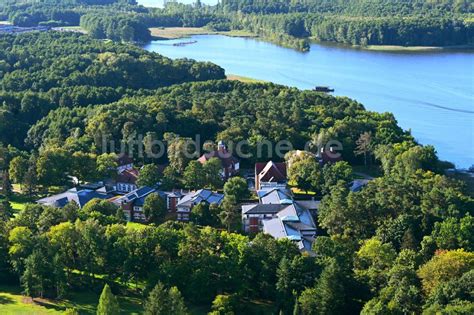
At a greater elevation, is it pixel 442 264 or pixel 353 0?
pixel 353 0

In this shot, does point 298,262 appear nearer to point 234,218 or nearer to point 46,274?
point 234,218

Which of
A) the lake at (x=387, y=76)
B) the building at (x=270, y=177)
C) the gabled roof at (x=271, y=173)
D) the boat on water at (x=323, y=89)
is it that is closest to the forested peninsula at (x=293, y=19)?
the lake at (x=387, y=76)

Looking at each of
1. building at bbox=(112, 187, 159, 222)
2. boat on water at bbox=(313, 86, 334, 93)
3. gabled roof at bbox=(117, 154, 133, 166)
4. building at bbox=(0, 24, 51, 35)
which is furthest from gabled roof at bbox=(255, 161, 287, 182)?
building at bbox=(0, 24, 51, 35)

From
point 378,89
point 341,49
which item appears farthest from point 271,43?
point 378,89

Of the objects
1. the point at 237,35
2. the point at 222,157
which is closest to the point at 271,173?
the point at 222,157

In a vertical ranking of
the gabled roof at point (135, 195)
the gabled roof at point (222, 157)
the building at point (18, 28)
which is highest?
the building at point (18, 28)

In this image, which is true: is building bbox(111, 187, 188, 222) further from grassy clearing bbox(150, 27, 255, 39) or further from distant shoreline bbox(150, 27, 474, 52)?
grassy clearing bbox(150, 27, 255, 39)

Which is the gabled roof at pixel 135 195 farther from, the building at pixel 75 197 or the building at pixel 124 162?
the building at pixel 124 162
